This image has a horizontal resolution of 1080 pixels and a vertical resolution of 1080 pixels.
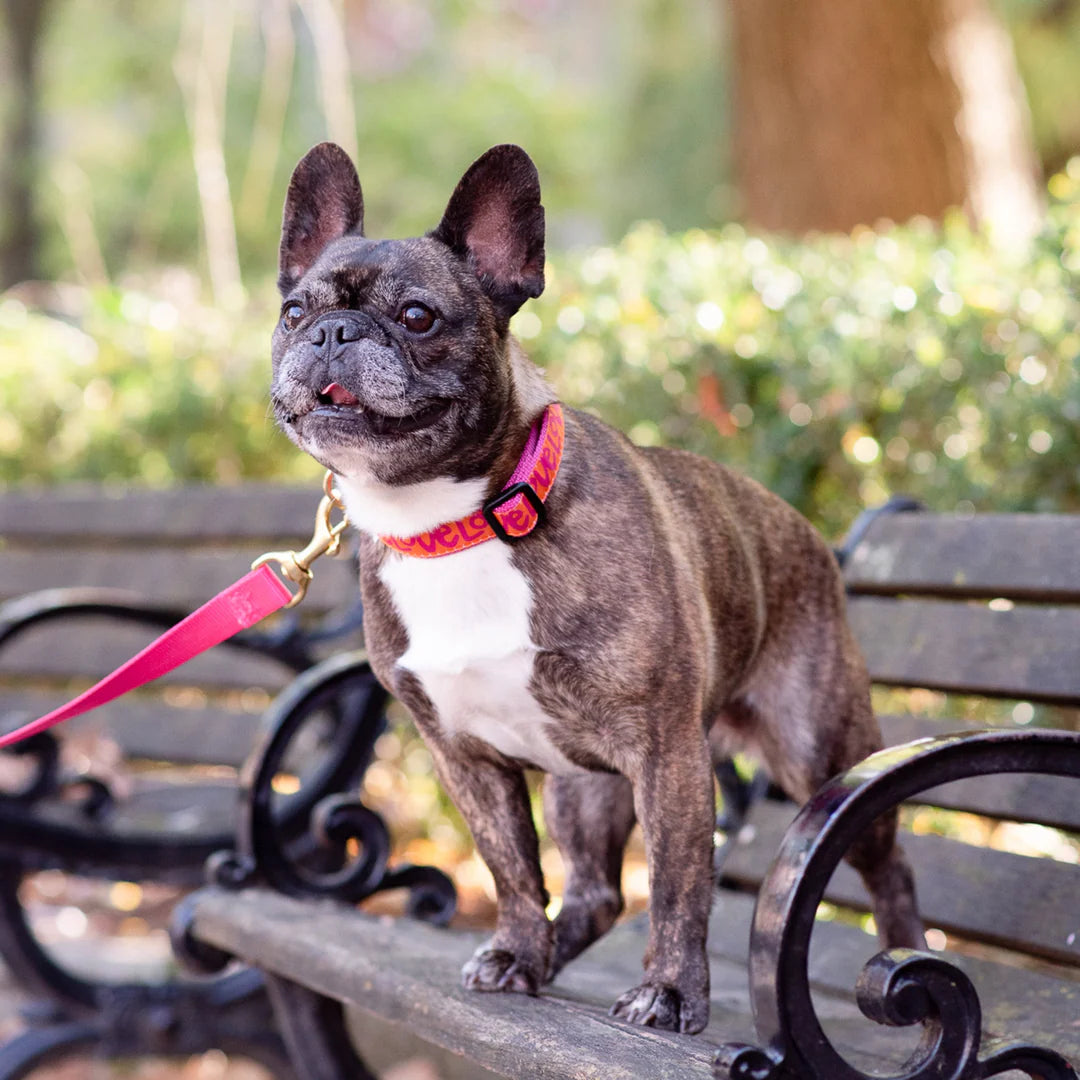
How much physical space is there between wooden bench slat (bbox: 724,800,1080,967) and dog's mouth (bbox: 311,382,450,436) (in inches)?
51.8

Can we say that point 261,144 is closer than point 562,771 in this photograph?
No

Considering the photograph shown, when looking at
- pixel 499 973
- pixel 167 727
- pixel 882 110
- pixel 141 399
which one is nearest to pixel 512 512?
pixel 499 973

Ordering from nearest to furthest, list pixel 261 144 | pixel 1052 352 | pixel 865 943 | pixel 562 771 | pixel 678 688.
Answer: pixel 678 688
pixel 562 771
pixel 865 943
pixel 1052 352
pixel 261 144

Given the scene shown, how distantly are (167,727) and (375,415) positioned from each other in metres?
2.47

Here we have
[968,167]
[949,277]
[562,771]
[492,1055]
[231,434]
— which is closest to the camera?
[492,1055]

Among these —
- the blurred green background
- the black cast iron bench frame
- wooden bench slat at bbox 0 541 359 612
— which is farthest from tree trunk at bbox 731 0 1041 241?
the black cast iron bench frame

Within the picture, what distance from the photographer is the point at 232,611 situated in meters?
2.43

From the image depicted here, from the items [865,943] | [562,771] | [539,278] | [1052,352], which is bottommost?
[865,943]

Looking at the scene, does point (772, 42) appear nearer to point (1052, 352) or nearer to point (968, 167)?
point (968, 167)

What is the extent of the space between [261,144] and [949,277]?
32.4ft

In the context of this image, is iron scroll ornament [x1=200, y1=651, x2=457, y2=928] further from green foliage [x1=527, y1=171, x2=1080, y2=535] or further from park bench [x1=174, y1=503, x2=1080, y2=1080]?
green foliage [x1=527, y1=171, x2=1080, y2=535]

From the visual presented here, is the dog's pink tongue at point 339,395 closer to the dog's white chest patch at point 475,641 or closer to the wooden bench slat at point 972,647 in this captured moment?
the dog's white chest patch at point 475,641

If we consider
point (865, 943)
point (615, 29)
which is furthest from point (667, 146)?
point (865, 943)

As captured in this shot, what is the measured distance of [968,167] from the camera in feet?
23.1
